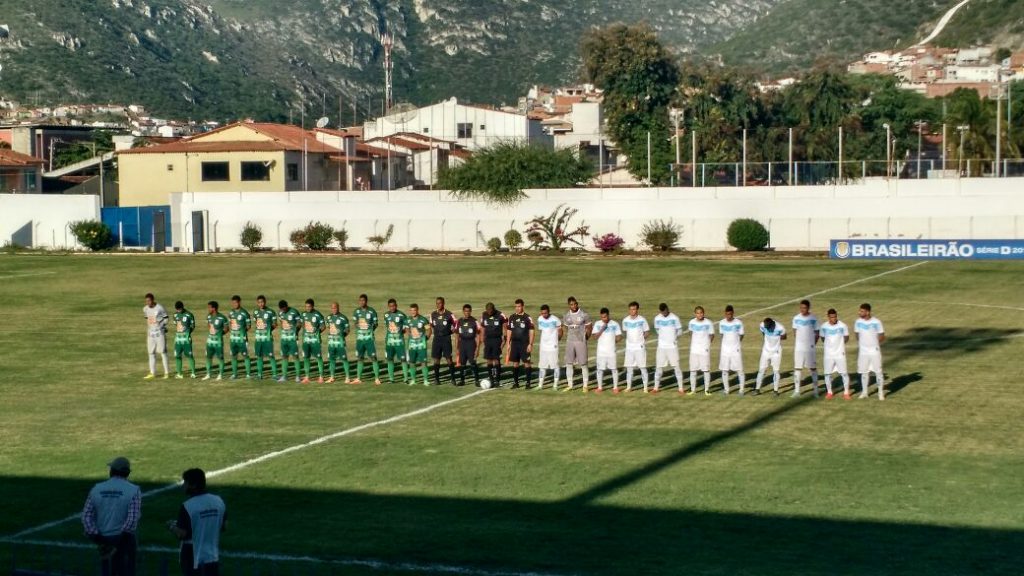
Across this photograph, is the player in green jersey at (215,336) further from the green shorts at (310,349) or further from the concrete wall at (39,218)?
the concrete wall at (39,218)

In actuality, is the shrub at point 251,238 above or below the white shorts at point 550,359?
above

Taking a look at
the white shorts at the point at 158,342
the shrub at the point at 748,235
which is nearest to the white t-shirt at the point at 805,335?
the white shorts at the point at 158,342

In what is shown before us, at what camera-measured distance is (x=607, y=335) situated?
29938 mm

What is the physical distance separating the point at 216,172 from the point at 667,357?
2519 inches

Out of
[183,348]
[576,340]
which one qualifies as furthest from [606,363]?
[183,348]

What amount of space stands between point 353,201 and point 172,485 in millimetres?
59367

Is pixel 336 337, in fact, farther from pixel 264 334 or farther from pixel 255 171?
pixel 255 171

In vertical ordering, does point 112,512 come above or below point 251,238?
below

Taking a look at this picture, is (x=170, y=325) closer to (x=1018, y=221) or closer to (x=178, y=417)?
(x=178, y=417)

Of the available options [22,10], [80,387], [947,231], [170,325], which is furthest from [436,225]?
[22,10]

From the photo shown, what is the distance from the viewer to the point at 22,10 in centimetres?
17900

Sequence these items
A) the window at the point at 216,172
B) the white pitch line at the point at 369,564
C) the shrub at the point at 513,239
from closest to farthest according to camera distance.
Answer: the white pitch line at the point at 369,564, the shrub at the point at 513,239, the window at the point at 216,172

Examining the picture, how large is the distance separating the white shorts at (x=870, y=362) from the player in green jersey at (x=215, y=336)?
14169mm

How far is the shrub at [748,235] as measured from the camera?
71.7 meters
